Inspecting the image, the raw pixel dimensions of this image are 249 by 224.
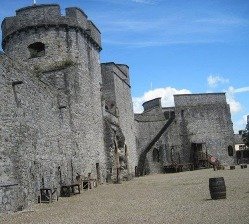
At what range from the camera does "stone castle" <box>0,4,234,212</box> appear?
14.9m

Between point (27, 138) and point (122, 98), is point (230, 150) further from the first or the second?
point (27, 138)

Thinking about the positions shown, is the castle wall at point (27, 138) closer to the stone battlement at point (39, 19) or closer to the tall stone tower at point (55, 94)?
the tall stone tower at point (55, 94)

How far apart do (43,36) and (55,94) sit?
4.55m

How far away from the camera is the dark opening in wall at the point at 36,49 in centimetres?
2330

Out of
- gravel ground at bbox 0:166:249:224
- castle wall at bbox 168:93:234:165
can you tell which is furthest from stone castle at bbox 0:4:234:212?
gravel ground at bbox 0:166:249:224

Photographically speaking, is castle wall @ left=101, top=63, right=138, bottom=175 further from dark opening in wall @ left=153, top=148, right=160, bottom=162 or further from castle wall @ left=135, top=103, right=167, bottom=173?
dark opening in wall @ left=153, top=148, right=160, bottom=162

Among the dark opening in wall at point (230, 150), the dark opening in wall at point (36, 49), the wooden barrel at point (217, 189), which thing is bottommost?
the wooden barrel at point (217, 189)

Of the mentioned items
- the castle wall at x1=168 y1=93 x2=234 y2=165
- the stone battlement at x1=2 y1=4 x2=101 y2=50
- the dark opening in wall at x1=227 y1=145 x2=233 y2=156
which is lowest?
the dark opening in wall at x1=227 y1=145 x2=233 y2=156

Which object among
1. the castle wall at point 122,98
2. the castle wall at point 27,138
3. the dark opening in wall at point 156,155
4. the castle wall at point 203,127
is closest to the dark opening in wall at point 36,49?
the castle wall at point 27,138

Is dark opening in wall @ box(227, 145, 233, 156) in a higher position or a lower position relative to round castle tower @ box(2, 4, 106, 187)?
lower

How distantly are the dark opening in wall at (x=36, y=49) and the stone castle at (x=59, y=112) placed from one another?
0.06m

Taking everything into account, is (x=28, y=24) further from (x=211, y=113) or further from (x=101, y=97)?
(x=211, y=113)

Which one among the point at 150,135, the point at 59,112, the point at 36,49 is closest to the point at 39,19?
the point at 36,49

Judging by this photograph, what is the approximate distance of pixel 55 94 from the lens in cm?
2048
